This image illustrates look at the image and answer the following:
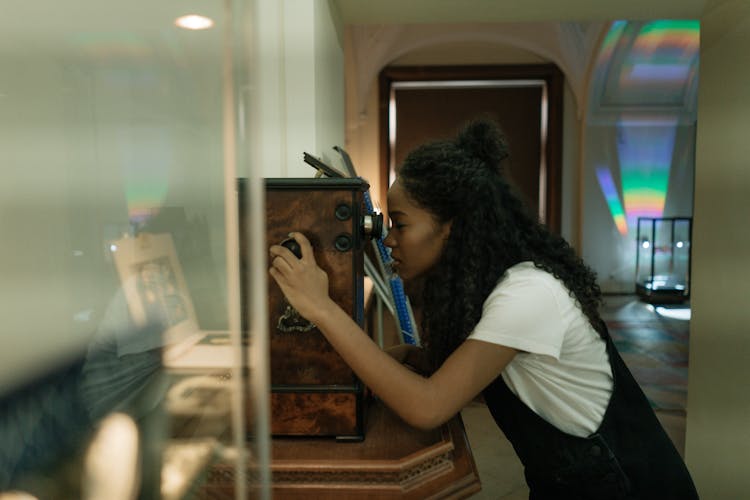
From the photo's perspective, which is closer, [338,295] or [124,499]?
[124,499]

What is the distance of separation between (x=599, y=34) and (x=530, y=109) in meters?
1.06

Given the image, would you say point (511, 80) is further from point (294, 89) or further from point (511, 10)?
point (294, 89)

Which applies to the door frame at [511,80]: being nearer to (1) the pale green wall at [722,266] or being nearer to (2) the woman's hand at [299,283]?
(1) the pale green wall at [722,266]

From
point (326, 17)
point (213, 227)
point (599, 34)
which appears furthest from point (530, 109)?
point (213, 227)

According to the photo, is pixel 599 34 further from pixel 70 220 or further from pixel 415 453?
pixel 70 220

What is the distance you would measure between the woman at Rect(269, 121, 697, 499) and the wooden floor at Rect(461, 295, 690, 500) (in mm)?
1283

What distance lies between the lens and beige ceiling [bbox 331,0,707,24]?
1824 mm

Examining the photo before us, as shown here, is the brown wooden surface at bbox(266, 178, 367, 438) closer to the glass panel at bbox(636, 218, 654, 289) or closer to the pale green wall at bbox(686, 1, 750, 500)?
the pale green wall at bbox(686, 1, 750, 500)

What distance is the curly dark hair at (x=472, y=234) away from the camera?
1.03 meters

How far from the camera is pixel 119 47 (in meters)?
0.35

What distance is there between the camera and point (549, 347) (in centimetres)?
94

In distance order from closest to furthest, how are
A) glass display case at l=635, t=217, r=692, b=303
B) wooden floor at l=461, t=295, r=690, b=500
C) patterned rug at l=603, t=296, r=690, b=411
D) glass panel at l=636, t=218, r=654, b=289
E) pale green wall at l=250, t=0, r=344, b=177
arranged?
pale green wall at l=250, t=0, r=344, b=177 < wooden floor at l=461, t=295, r=690, b=500 < patterned rug at l=603, t=296, r=690, b=411 < glass display case at l=635, t=217, r=692, b=303 < glass panel at l=636, t=218, r=654, b=289

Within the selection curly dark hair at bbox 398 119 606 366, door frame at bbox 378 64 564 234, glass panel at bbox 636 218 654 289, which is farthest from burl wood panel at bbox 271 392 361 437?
glass panel at bbox 636 218 654 289

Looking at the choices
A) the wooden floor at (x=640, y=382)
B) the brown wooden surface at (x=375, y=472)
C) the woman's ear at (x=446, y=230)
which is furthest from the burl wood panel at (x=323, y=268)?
the wooden floor at (x=640, y=382)
